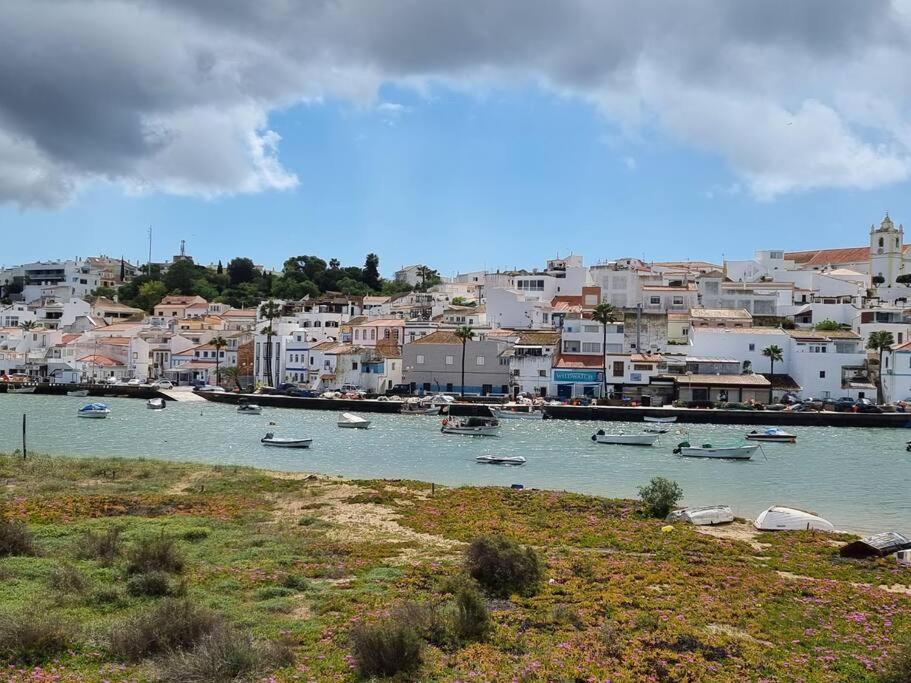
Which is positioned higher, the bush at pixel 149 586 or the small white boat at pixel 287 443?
the bush at pixel 149 586

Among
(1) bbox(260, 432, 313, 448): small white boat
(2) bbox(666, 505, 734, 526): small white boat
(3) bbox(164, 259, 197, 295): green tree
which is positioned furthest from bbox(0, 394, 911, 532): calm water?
(3) bbox(164, 259, 197, 295): green tree

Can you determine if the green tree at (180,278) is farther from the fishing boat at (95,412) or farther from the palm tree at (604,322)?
the palm tree at (604,322)

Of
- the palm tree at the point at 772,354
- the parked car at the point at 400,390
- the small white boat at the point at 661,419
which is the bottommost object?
the small white boat at the point at 661,419

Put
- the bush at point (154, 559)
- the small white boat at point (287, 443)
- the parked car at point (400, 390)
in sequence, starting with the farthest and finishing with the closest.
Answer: the parked car at point (400, 390), the small white boat at point (287, 443), the bush at point (154, 559)

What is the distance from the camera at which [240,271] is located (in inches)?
5999

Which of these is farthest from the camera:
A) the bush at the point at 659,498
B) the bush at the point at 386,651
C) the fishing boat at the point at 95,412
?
the fishing boat at the point at 95,412

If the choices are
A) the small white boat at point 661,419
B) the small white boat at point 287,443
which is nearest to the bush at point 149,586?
the small white boat at point 287,443

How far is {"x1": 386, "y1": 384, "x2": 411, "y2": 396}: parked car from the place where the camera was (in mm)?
80312

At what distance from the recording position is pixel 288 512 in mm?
22719

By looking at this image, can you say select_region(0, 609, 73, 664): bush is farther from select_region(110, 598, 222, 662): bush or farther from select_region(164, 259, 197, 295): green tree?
select_region(164, 259, 197, 295): green tree

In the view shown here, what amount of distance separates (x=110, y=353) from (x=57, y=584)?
315 ft

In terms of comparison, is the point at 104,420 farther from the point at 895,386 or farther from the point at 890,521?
the point at 895,386

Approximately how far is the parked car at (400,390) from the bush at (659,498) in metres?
56.3

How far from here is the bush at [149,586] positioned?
13.4 metres
